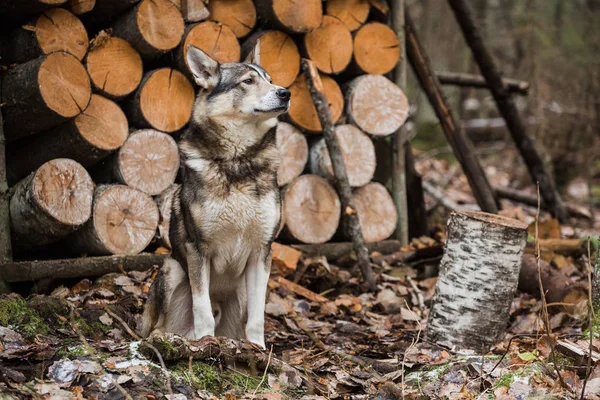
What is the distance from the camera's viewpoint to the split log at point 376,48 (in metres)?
6.74

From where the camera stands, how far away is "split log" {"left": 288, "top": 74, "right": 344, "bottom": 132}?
6.48 m

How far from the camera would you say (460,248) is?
445 centimetres

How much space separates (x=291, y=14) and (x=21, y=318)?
3.44 m

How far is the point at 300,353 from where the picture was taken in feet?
14.4

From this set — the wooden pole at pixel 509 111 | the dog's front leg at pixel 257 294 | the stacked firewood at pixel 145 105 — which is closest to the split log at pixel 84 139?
the stacked firewood at pixel 145 105

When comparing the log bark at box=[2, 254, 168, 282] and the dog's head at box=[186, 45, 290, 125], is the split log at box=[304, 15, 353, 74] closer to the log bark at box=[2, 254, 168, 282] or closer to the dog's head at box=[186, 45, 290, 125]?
the dog's head at box=[186, 45, 290, 125]

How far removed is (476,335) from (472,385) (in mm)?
894

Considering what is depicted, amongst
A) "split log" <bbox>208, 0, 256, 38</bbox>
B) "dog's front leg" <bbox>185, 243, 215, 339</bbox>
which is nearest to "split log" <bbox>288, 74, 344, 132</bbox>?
"split log" <bbox>208, 0, 256, 38</bbox>

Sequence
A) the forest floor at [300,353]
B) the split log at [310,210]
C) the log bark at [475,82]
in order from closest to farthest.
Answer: the forest floor at [300,353], the split log at [310,210], the log bark at [475,82]

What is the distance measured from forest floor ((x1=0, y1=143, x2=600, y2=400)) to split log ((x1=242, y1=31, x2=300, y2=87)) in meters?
1.74

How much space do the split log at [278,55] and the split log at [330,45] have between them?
0.18 m

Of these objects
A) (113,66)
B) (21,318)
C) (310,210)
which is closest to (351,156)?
(310,210)

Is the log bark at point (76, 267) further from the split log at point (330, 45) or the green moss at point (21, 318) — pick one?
the split log at point (330, 45)

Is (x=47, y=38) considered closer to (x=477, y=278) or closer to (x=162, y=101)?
(x=162, y=101)
